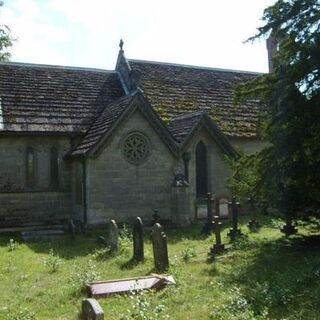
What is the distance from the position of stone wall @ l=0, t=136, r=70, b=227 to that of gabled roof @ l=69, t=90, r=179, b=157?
1220 millimetres

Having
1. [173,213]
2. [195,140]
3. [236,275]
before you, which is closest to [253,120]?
[195,140]

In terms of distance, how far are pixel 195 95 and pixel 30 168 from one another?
33.5ft

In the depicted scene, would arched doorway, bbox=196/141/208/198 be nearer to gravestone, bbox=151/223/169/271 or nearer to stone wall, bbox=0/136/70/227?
stone wall, bbox=0/136/70/227

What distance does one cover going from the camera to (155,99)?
24.0m

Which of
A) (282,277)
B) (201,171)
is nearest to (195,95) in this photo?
(201,171)

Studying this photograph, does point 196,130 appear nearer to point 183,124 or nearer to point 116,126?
point 183,124

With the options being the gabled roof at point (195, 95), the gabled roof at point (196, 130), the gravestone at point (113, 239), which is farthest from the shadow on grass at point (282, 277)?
the gabled roof at point (195, 95)

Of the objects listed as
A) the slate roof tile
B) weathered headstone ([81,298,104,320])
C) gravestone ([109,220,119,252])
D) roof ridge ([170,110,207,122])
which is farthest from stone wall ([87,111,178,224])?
weathered headstone ([81,298,104,320])

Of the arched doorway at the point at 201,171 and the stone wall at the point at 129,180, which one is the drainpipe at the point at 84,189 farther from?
the arched doorway at the point at 201,171

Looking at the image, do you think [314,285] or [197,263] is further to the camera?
[197,263]

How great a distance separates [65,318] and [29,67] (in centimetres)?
1898

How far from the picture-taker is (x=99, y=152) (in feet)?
61.2

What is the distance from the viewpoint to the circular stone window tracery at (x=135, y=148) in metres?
19.3

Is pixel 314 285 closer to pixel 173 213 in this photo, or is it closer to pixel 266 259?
pixel 266 259
